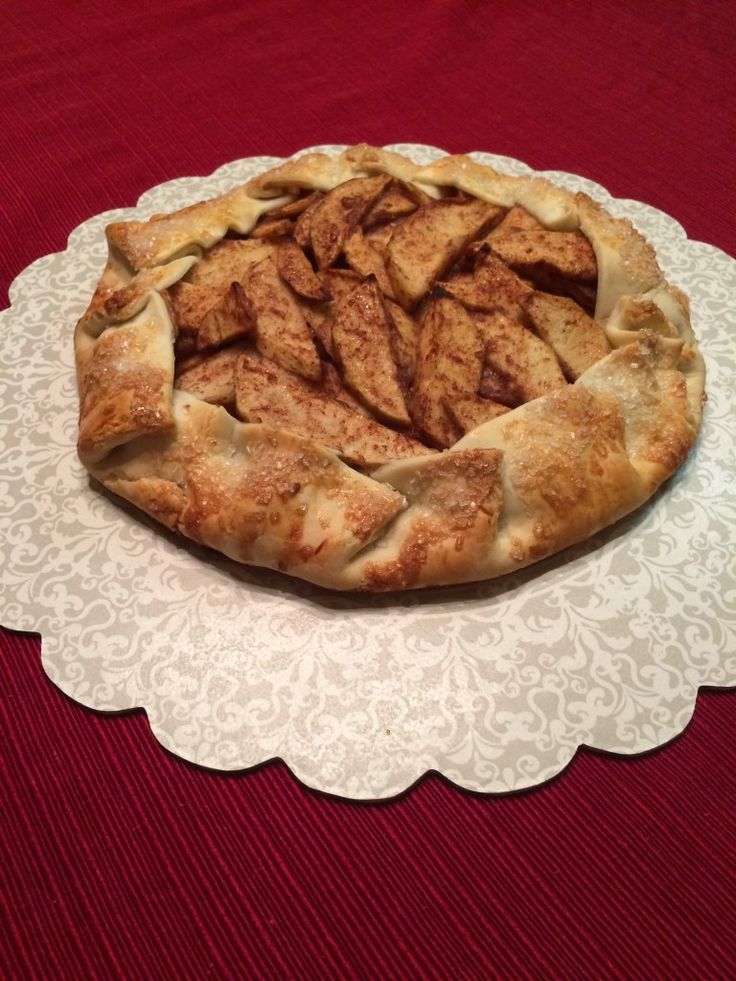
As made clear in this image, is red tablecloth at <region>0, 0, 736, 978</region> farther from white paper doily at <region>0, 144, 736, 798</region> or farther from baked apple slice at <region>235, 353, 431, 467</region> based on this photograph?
baked apple slice at <region>235, 353, 431, 467</region>

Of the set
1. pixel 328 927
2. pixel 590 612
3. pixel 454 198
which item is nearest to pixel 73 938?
pixel 328 927

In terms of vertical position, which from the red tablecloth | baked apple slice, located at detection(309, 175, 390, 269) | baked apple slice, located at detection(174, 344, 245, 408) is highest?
baked apple slice, located at detection(309, 175, 390, 269)

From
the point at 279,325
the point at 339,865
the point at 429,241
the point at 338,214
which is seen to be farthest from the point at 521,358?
the point at 339,865

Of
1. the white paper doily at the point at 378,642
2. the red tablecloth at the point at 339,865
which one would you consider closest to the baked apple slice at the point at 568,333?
the white paper doily at the point at 378,642

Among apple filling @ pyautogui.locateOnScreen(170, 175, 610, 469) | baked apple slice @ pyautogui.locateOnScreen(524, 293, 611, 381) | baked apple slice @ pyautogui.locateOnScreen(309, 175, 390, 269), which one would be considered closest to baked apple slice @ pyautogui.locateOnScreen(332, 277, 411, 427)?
apple filling @ pyautogui.locateOnScreen(170, 175, 610, 469)

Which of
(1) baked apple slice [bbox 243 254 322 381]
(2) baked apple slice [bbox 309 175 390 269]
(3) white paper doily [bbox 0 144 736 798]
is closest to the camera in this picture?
(3) white paper doily [bbox 0 144 736 798]

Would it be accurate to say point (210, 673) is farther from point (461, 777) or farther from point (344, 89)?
point (344, 89)

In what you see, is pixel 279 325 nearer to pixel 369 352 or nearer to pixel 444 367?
pixel 369 352
